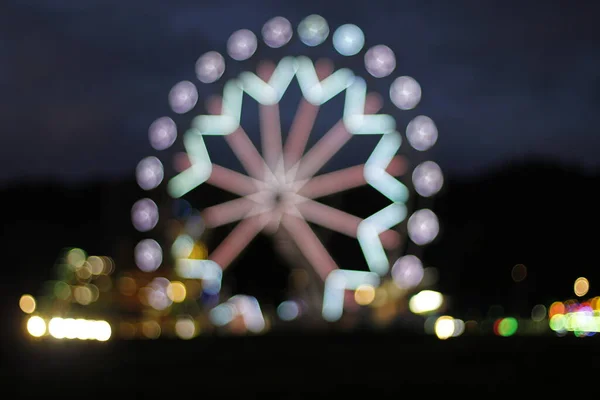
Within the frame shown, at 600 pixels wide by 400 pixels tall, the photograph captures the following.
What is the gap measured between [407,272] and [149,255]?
434 cm

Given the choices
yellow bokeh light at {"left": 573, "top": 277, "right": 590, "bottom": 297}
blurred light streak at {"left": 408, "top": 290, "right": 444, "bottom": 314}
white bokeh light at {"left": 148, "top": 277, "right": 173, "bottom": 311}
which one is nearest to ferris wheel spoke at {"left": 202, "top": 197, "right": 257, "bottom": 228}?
white bokeh light at {"left": 148, "top": 277, "right": 173, "bottom": 311}

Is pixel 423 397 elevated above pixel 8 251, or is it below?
below

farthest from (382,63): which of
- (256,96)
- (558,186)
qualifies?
(558,186)

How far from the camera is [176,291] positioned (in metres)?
18.1

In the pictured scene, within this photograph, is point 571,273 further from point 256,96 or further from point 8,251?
point 256,96

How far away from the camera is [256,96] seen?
18.2m

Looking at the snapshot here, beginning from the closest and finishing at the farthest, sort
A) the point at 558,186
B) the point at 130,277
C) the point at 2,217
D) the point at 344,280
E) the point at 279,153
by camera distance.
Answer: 1. the point at 344,280
2. the point at 279,153
3. the point at 130,277
4. the point at 558,186
5. the point at 2,217

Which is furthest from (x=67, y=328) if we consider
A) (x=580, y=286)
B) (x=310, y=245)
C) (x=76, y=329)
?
(x=580, y=286)

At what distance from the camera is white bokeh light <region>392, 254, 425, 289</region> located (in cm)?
1653

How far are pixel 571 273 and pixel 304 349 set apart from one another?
3791 cm

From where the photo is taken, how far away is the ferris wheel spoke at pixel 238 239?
1664cm

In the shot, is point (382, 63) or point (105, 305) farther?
point (105, 305)

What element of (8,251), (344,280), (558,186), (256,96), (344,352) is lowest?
(344,352)

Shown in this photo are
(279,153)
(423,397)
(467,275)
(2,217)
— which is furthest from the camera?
(2,217)
